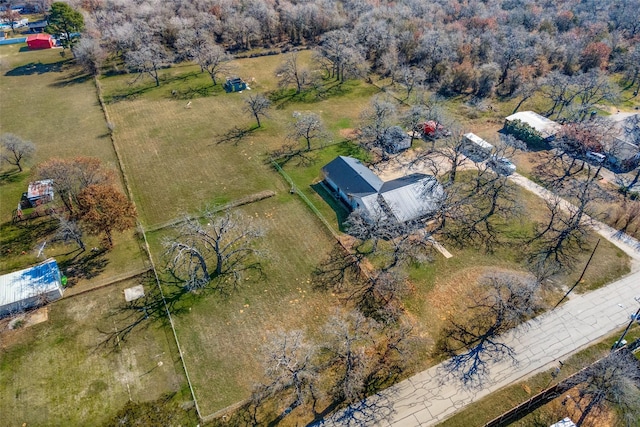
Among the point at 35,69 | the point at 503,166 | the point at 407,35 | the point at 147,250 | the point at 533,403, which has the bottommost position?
the point at 533,403

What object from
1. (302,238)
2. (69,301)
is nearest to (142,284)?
(69,301)

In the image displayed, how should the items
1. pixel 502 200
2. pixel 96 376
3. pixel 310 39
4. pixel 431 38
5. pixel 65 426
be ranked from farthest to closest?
pixel 310 39, pixel 431 38, pixel 502 200, pixel 96 376, pixel 65 426

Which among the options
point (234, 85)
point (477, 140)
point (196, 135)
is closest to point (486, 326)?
point (477, 140)

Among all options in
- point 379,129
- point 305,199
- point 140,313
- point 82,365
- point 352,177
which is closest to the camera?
point 82,365

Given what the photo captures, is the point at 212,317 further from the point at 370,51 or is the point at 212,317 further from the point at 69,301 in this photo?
the point at 370,51

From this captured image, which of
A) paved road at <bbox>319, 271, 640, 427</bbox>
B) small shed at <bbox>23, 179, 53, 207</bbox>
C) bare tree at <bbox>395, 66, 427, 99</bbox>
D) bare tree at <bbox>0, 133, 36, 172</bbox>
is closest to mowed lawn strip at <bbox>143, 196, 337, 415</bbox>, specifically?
paved road at <bbox>319, 271, 640, 427</bbox>

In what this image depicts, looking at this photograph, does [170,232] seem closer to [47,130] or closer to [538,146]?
[47,130]

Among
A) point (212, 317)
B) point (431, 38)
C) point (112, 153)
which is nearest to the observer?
point (212, 317)
